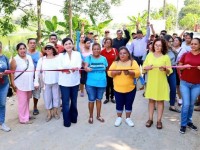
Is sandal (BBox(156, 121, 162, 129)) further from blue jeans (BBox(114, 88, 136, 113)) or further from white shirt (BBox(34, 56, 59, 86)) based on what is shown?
white shirt (BBox(34, 56, 59, 86))

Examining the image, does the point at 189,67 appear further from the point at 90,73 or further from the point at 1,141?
the point at 1,141

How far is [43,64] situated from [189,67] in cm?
296

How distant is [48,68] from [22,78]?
574mm

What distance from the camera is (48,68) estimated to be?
574cm

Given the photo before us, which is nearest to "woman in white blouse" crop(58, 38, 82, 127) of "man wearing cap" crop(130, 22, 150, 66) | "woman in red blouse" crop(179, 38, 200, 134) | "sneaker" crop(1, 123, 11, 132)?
"sneaker" crop(1, 123, 11, 132)

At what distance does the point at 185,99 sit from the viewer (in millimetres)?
5102

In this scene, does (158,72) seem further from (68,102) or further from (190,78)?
(68,102)

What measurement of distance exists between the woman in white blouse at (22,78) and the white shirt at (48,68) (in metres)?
0.13

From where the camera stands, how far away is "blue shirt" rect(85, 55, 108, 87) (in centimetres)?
559

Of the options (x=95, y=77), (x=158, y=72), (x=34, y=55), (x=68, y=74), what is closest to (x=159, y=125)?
(x=158, y=72)

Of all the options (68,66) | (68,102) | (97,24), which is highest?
(97,24)

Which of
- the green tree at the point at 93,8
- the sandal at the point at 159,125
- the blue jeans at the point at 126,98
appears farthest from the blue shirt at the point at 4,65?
the green tree at the point at 93,8

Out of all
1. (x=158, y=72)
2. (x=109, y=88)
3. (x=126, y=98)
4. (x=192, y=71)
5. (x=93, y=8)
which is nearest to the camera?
(x=192, y=71)

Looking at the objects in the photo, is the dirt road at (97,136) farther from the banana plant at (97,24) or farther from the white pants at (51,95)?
the banana plant at (97,24)
